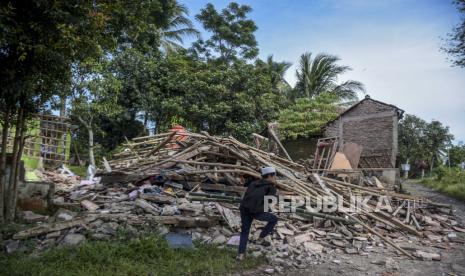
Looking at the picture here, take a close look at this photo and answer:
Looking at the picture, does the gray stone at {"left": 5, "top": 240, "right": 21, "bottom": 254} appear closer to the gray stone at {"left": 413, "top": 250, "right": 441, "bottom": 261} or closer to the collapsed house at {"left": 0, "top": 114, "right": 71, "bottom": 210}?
the gray stone at {"left": 413, "top": 250, "right": 441, "bottom": 261}

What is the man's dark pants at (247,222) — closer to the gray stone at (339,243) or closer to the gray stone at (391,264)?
the gray stone at (339,243)

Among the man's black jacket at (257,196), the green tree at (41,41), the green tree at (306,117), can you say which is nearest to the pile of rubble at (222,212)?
the man's black jacket at (257,196)

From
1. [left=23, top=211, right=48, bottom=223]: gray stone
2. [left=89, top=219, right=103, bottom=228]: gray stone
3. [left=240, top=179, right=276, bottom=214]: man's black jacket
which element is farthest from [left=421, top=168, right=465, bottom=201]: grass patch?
[left=23, top=211, right=48, bottom=223]: gray stone

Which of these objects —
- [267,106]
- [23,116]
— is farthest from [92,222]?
[267,106]

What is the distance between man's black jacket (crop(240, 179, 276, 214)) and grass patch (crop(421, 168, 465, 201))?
1103 centimetres

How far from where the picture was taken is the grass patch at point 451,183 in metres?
14.3

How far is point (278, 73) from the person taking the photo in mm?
27562

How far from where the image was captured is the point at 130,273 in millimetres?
4891

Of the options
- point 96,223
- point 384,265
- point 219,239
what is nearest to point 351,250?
point 384,265

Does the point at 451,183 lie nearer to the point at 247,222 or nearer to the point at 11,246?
the point at 247,222

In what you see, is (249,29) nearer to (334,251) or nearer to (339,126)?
(339,126)

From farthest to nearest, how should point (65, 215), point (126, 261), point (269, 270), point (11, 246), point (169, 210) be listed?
1. point (169, 210)
2. point (65, 215)
3. point (11, 246)
4. point (269, 270)
5. point (126, 261)

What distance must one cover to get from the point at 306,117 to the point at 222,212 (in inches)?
557

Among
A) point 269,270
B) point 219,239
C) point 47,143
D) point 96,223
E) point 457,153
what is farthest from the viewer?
point 457,153
